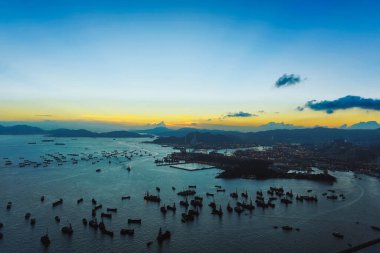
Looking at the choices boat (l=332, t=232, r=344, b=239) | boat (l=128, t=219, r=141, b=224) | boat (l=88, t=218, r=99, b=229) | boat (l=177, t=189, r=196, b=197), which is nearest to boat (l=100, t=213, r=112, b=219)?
boat (l=88, t=218, r=99, b=229)

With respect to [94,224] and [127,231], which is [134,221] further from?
[94,224]

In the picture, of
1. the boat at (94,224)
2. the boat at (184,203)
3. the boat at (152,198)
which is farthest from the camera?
the boat at (152,198)

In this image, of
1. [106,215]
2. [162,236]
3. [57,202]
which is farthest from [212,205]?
[57,202]

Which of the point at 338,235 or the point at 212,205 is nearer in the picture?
the point at 338,235

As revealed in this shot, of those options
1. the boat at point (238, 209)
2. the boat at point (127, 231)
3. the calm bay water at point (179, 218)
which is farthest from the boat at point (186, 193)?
the boat at point (127, 231)

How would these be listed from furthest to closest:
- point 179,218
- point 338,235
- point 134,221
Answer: point 179,218, point 134,221, point 338,235

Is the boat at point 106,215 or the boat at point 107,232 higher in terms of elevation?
the boat at point 106,215

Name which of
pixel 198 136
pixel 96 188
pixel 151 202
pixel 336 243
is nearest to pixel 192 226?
pixel 151 202

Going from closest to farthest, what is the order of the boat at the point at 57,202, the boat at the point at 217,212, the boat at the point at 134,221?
the boat at the point at 134,221 → the boat at the point at 217,212 → the boat at the point at 57,202

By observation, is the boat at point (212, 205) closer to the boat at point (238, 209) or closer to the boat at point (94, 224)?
the boat at point (238, 209)
